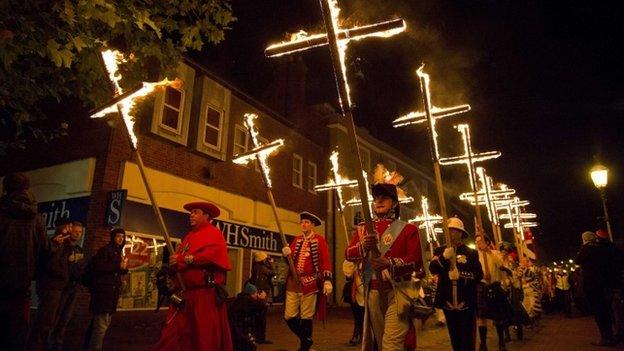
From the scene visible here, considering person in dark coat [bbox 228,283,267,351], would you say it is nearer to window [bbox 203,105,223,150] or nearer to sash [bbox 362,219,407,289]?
sash [bbox 362,219,407,289]

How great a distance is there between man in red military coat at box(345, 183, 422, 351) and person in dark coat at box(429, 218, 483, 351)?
1421mm

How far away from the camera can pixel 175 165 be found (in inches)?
616

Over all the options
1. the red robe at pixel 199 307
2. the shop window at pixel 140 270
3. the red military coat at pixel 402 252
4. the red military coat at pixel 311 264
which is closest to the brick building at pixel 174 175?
the shop window at pixel 140 270

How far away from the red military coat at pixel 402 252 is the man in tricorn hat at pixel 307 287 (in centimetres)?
289

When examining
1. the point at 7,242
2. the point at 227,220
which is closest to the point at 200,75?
the point at 227,220

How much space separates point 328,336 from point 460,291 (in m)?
5.94

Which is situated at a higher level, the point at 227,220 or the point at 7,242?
the point at 227,220

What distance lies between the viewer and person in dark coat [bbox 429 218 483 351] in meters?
6.12

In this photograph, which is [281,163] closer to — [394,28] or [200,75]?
[200,75]

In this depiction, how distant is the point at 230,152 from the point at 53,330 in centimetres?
1007

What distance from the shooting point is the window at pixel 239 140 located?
18.9 metres

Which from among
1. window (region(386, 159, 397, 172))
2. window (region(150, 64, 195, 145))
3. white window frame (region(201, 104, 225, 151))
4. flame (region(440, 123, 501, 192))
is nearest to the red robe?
flame (region(440, 123, 501, 192))

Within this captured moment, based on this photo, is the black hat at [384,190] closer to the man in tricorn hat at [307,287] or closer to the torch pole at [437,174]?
the torch pole at [437,174]

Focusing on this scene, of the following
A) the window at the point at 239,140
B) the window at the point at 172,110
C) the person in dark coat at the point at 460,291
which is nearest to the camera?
the person in dark coat at the point at 460,291
